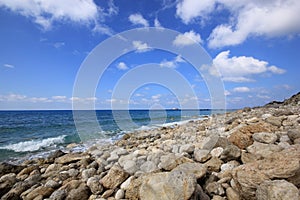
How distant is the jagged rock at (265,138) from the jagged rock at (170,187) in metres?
2.48

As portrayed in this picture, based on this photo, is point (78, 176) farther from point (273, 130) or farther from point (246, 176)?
point (273, 130)

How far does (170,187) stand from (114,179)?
1.67 m

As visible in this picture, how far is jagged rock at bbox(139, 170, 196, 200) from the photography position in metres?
2.49

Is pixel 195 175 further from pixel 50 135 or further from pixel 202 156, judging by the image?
pixel 50 135

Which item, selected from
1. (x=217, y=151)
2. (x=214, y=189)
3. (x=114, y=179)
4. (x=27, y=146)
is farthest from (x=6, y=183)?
(x=27, y=146)

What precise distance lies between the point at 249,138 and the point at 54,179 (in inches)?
179

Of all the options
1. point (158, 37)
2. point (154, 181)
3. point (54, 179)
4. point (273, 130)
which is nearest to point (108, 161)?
point (54, 179)

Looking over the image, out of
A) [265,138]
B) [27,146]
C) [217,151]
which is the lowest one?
[27,146]

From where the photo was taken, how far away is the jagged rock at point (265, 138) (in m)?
4.28

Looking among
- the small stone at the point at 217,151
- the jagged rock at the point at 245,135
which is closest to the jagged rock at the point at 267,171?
the small stone at the point at 217,151

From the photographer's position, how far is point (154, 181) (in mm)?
2756

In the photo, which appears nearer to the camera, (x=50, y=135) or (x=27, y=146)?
(x=27, y=146)

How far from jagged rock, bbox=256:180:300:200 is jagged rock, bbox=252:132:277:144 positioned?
6.84 ft

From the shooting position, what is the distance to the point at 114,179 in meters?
3.86
